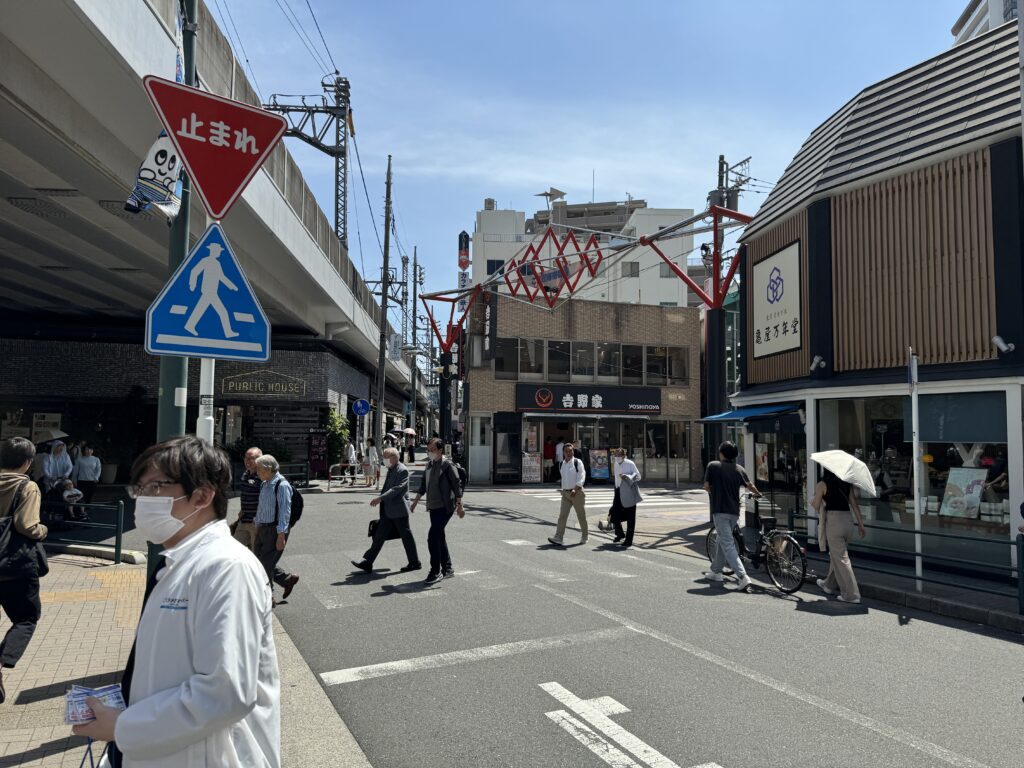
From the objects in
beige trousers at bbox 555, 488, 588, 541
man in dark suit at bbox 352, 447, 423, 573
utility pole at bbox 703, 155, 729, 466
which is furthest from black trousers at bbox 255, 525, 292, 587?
utility pole at bbox 703, 155, 729, 466

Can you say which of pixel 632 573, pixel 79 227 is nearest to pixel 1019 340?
pixel 632 573

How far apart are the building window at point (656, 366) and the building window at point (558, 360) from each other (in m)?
3.76

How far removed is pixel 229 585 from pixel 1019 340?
10280 mm

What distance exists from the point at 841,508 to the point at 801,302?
17.3 ft

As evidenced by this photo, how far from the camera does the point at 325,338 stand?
1000 inches

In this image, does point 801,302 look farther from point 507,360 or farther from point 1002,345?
point 507,360

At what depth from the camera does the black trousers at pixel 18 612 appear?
4578 mm

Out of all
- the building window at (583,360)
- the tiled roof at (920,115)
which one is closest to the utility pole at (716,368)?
the tiled roof at (920,115)

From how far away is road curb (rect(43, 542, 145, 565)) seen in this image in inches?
399

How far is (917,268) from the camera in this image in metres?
10.4

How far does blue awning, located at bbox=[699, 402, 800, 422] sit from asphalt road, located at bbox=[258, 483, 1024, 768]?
14.2ft

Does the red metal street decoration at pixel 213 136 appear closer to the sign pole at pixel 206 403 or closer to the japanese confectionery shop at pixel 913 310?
Result: the sign pole at pixel 206 403

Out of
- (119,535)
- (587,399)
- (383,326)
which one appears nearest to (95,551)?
(119,535)

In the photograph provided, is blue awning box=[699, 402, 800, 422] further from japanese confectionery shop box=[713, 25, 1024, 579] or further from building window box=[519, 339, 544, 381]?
building window box=[519, 339, 544, 381]
